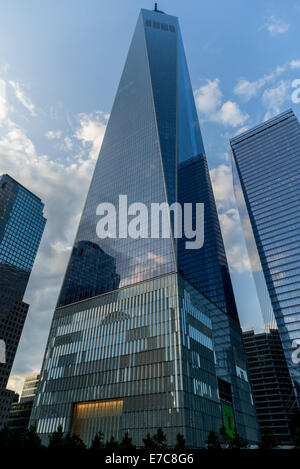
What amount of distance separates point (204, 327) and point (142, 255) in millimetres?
23099

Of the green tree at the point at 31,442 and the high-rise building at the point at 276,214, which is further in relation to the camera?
the high-rise building at the point at 276,214

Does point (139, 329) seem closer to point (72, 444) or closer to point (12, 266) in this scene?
point (72, 444)

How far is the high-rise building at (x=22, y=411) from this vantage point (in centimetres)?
16538

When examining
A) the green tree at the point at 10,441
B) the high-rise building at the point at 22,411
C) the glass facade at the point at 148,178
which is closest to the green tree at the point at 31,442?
the green tree at the point at 10,441

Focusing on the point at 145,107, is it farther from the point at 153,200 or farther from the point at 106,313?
the point at 106,313

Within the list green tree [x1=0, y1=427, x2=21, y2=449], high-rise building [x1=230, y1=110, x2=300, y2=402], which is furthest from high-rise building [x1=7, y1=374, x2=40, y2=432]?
green tree [x1=0, y1=427, x2=21, y2=449]

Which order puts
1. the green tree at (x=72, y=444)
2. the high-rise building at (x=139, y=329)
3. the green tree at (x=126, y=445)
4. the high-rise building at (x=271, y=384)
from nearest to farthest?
1. the green tree at (x=72, y=444)
2. the green tree at (x=126, y=445)
3. the high-rise building at (x=139, y=329)
4. the high-rise building at (x=271, y=384)

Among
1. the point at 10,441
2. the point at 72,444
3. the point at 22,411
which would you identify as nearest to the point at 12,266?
→ the point at 22,411

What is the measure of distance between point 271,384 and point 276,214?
81.5 m

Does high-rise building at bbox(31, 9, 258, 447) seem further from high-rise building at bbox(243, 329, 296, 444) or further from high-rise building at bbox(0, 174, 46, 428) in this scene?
high-rise building at bbox(0, 174, 46, 428)

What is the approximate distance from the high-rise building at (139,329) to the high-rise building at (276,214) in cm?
5034

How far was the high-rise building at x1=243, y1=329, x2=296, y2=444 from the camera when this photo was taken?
13338cm

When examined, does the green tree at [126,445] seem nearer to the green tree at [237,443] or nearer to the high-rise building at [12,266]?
the green tree at [237,443]
